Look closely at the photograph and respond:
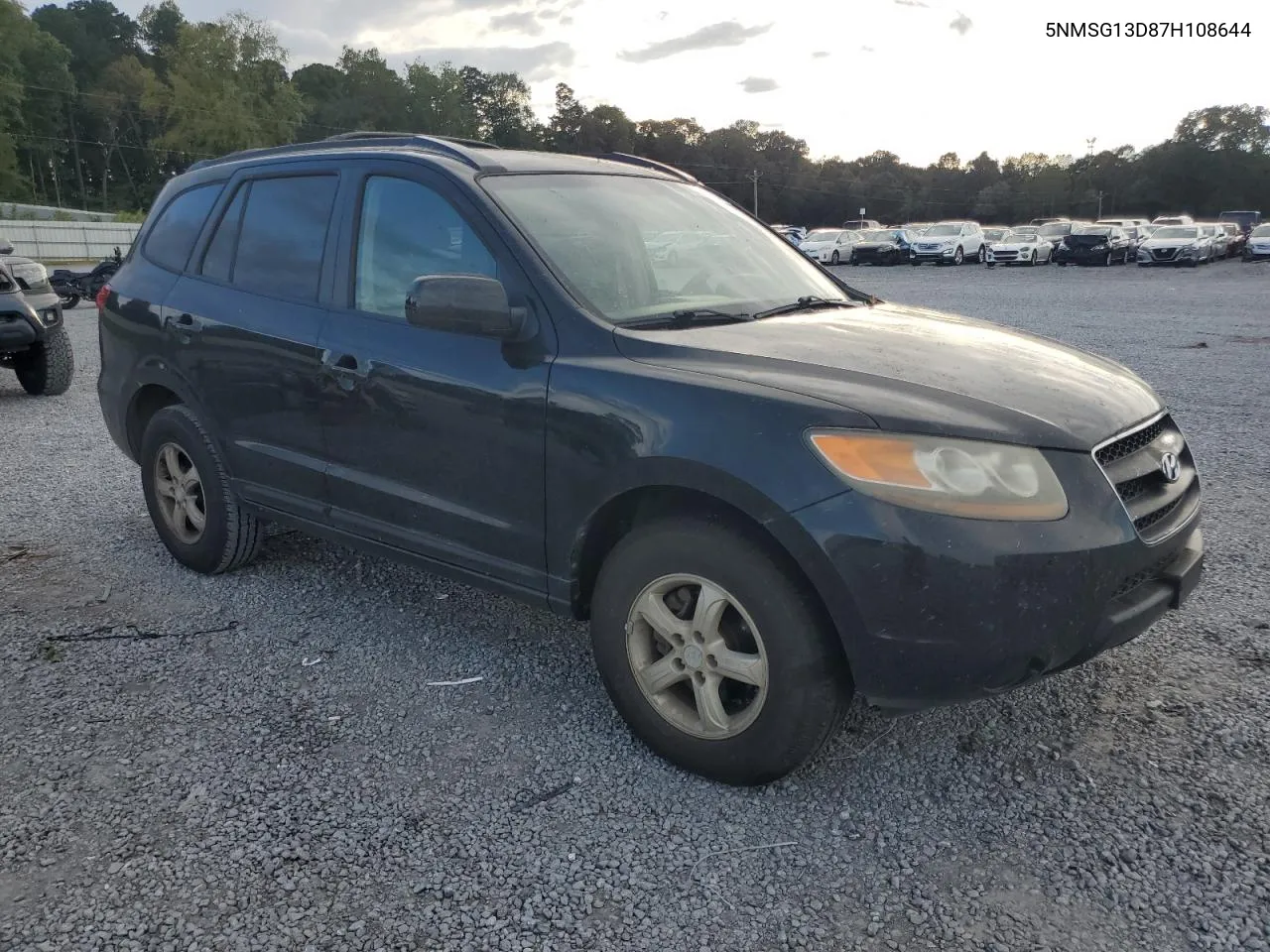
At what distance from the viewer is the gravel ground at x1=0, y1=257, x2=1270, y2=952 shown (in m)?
2.29

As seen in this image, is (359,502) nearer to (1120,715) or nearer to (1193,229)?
(1120,715)

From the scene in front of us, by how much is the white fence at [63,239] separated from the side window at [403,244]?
1548 inches

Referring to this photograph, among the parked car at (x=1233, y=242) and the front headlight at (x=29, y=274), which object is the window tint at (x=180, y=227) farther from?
the parked car at (x=1233, y=242)

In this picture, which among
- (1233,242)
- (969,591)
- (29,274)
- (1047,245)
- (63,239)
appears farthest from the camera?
(1233,242)

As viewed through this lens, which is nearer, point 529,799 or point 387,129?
point 529,799

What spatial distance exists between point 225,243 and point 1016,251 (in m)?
35.8

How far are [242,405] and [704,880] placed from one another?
2.69m

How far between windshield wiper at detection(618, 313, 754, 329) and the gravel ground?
1.28 metres

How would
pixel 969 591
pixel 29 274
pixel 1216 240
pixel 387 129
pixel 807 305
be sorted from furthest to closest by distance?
pixel 387 129 < pixel 1216 240 < pixel 29 274 < pixel 807 305 < pixel 969 591

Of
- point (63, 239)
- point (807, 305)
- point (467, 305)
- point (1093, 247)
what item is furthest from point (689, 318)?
point (63, 239)

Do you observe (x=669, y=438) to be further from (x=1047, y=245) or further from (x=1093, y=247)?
(x=1047, y=245)

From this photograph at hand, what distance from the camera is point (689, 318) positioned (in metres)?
3.20

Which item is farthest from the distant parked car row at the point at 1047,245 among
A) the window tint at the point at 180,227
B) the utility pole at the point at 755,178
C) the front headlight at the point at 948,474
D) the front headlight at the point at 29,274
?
the utility pole at the point at 755,178

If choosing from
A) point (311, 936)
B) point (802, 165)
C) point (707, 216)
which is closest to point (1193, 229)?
point (707, 216)
